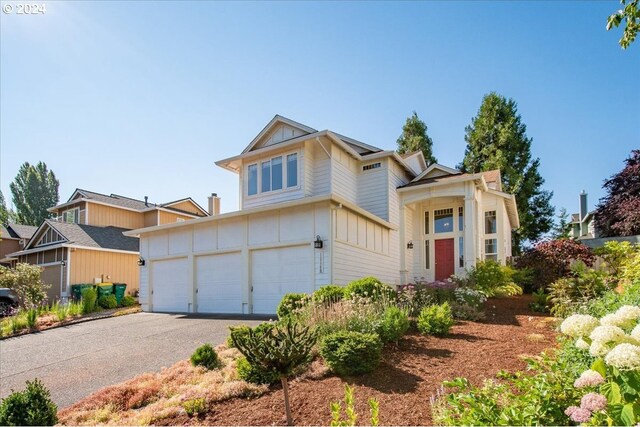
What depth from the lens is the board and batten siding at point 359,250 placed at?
1145cm

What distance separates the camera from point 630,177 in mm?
18516

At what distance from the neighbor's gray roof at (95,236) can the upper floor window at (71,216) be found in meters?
1.84

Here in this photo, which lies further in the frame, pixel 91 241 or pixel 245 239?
pixel 91 241

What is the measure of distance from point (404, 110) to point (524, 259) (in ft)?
56.2

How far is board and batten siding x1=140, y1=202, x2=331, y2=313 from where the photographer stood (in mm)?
11234

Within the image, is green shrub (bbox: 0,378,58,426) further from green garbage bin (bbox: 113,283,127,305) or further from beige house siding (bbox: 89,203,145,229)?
beige house siding (bbox: 89,203,145,229)

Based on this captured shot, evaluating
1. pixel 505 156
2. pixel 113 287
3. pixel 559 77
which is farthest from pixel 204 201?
pixel 559 77

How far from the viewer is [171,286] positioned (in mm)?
14641

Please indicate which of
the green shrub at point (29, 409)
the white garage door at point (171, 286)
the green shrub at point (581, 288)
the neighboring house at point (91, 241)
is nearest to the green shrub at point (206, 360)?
the green shrub at point (29, 409)

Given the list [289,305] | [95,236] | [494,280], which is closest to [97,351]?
[289,305]

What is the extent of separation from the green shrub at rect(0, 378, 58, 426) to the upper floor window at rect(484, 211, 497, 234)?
1735 centimetres

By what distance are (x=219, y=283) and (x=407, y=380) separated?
969cm

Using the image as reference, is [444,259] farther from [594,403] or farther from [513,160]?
[594,403]

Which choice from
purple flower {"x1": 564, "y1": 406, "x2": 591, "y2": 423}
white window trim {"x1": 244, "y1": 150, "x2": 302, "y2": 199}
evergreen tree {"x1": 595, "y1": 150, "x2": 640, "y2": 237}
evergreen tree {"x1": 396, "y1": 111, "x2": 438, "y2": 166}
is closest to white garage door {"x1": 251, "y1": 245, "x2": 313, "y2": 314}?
white window trim {"x1": 244, "y1": 150, "x2": 302, "y2": 199}
